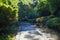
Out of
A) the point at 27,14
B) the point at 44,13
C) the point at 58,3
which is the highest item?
the point at 27,14

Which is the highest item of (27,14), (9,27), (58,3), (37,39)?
(27,14)

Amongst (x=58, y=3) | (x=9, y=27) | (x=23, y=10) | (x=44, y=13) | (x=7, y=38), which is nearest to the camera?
(x=7, y=38)

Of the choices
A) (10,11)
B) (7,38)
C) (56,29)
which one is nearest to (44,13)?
(56,29)

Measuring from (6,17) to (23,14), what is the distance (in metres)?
31.3

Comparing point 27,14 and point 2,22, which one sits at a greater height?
point 27,14

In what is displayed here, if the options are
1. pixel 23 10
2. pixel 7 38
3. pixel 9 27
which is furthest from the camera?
pixel 23 10

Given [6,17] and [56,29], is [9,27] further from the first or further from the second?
[56,29]

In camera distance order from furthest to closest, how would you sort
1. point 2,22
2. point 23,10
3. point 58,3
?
point 23,10 < point 58,3 < point 2,22

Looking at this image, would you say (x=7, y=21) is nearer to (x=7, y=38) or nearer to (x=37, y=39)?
(x=7, y=38)

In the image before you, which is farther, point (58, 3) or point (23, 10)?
point (23, 10)

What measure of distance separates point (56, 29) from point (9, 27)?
689 cm

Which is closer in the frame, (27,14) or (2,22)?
(2,22)

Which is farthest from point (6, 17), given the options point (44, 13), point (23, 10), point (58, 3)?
point (23, 10)

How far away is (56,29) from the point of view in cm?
1798
